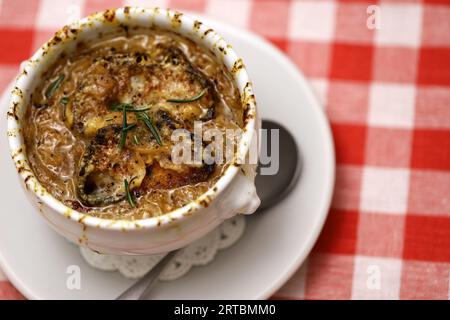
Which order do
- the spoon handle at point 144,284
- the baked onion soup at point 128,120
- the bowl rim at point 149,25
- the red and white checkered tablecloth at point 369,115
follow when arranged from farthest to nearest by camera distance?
the red and white checkered tablecloth at point 369,115, the spoon handle at point 144,284, the baked onion soup at point 128,120, the bowl rim at point 149,25

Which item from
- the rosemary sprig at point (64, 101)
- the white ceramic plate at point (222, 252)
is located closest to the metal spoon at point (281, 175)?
the white ceramic plate at point (222, 252)

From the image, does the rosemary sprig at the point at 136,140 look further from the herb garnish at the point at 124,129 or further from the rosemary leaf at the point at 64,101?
the rosemary leaf at the point at 64,101

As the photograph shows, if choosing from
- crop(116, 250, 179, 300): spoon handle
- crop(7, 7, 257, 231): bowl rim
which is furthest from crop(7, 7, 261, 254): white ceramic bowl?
crop(116, 250, 179, 300): spoon handle

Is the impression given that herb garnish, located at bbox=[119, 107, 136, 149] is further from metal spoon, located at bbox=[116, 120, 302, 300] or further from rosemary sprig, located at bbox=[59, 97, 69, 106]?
metal spoon, located at bbox=[116, 120, 302, 300]

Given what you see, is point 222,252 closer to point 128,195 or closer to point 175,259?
point 175,259

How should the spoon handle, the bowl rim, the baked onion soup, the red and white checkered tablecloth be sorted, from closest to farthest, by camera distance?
the bowl rim
the baked onion soup
the spoon handle
the red and white checkered tablecloth

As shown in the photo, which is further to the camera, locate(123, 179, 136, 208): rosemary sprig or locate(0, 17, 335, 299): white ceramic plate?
locate(0, 17, 335, 299): white ceramic plate
